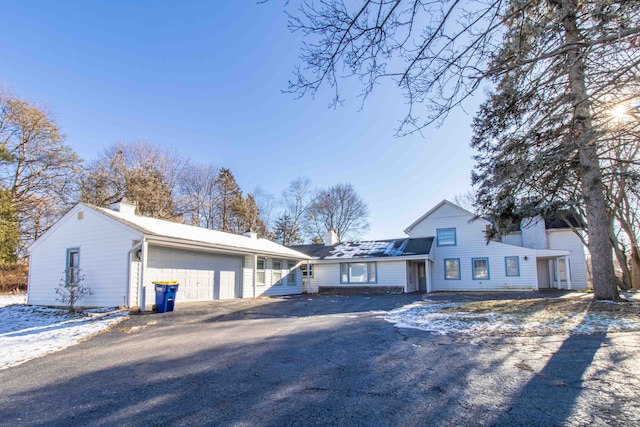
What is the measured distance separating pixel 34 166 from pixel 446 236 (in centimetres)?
2637

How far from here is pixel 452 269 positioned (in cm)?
2239

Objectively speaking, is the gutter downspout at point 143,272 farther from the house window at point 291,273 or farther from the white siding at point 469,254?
the white siding at point 469,254

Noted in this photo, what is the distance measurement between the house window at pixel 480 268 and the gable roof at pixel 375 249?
2.95 m

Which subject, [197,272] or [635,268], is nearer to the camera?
[197,272]

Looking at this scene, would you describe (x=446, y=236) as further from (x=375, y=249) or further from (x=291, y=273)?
(x=291, y=273)

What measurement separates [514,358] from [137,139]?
28333 millimetres

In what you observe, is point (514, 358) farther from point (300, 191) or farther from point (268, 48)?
point (300, 191)

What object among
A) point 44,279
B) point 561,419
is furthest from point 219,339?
point 44,279

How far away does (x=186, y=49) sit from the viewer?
11.0 meters

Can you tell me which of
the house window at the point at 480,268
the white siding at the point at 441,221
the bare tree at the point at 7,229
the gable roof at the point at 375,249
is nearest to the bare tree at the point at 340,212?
the gable roof at the point at 375,249

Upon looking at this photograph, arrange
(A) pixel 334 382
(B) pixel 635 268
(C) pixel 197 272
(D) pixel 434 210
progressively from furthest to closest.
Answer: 1. (D) pixel 434 210
2. (B) pixel 635 268
3. (C) pixel 197 272
4. (A) pixel 334 382

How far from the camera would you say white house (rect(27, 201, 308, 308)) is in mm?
11727

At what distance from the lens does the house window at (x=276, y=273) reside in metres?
19.4

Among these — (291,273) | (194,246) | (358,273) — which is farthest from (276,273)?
(194,246)
